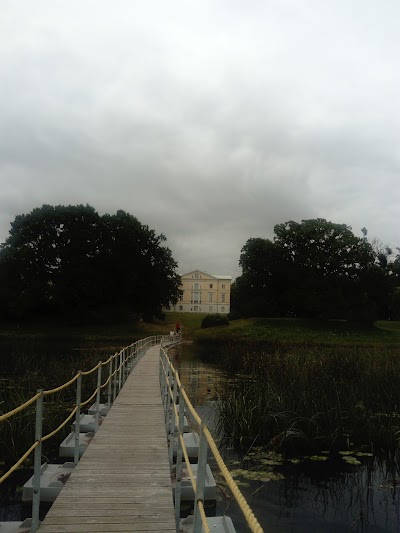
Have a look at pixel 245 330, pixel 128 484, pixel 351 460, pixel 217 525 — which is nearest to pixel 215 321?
pixel 245 330

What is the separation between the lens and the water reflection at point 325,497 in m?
6.23

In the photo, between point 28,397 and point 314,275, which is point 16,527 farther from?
point 314,275

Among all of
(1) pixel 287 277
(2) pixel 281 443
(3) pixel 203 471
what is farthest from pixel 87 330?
(3) pixel 203 471

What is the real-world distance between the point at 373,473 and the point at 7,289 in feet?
158

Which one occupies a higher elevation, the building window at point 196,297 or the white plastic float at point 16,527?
the building window at point 196,297

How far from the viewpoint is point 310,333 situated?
47.1 meters

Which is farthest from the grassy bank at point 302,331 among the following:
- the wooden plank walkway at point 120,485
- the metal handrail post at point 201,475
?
the metal handrail post at point 201,475

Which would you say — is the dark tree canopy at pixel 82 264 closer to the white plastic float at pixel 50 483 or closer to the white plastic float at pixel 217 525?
the white plastic float at pixel 50 483

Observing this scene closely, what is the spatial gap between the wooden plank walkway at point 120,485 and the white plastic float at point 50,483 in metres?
0.37

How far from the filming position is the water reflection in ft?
20.4

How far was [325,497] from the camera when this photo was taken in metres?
7.06

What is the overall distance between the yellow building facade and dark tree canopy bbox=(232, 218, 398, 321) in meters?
29.2

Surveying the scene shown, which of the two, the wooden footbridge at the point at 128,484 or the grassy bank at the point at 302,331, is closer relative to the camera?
the wooden footbridge at the point at 128,484

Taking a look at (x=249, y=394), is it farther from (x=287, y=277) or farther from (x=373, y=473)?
(x=287, y=277)
